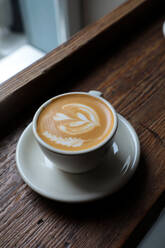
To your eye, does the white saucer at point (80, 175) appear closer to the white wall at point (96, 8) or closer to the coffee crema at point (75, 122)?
the coffee crema at point (75, 122)

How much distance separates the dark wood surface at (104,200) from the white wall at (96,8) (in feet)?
2.20

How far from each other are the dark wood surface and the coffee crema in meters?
0.09

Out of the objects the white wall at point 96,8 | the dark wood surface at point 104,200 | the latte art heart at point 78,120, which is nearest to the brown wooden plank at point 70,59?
the dark wood surface at point 104,200

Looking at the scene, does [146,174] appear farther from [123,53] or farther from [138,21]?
[138,21]

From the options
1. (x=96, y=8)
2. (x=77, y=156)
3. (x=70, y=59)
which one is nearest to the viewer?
(x=77, y=156)

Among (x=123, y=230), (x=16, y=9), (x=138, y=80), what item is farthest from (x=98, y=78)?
(x=16, y=9)

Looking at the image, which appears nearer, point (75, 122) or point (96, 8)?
point (75, 122)

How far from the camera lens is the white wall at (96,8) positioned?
1.20 m

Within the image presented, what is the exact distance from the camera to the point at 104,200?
1.42ft

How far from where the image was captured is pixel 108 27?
2.14 ft

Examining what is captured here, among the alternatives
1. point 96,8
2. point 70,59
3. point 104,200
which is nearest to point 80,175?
point 104,200

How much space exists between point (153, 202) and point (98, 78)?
288mm

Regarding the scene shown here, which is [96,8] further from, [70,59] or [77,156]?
[77,156]

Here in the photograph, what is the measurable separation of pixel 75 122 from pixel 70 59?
21 cm
